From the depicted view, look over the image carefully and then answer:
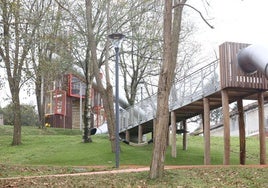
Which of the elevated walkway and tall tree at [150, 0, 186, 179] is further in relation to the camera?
the elevated walkway

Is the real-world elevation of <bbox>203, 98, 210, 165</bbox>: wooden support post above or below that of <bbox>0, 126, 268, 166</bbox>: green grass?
above

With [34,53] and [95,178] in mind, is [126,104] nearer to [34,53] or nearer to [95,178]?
[34,53]

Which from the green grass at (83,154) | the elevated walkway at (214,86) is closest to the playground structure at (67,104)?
the green grass at (83,154)

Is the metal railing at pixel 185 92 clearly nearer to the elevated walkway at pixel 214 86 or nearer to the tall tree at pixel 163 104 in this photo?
the elevated walkway at pixel 214 86

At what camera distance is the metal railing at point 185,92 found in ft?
62.8

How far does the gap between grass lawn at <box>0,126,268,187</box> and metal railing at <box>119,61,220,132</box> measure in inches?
84.2

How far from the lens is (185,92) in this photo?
2156 centimetres

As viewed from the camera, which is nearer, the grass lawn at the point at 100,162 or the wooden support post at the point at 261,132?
the grass lawn at the point at 100,162

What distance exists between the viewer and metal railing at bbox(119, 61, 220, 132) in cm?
1914

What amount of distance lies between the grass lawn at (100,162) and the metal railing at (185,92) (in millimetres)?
2138

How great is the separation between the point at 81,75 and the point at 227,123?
16.8 m

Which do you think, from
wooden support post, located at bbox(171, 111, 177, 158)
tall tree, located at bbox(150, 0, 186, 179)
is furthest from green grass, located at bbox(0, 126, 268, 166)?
tall tree, located at bbox(150, 0, 186, 179)

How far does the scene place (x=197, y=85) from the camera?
20344 mm

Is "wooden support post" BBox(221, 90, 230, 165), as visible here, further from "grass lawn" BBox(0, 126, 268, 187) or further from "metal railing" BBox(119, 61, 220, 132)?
"grass lawn" BBox(0, 126, 268, 187)
